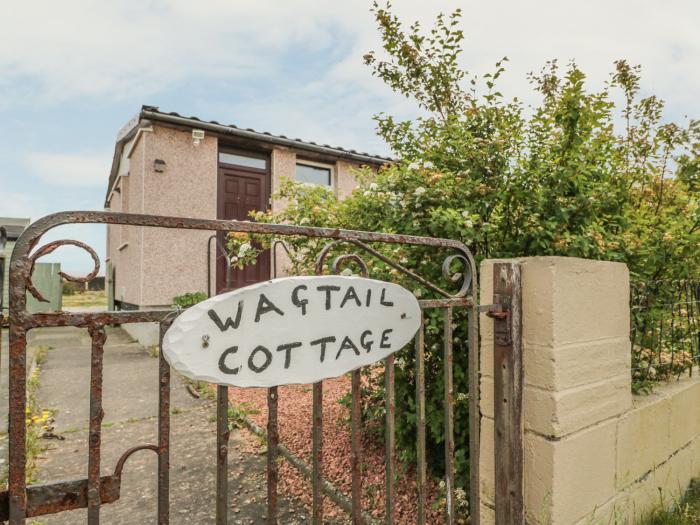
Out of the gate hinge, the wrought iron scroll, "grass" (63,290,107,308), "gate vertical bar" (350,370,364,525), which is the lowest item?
"grass" (63,290,107,308)

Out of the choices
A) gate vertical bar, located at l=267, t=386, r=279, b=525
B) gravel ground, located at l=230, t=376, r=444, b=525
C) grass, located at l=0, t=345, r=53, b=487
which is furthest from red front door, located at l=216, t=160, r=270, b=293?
gate vertical bar, located at l=267, t=386, r=279, b=525

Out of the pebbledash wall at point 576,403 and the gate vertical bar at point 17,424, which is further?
the pebbledash wall at point 576,403

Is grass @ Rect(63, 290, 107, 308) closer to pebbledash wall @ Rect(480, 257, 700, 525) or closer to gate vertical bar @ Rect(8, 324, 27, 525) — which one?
gate vertical bar @ Rect(8, 324, 27, 525)

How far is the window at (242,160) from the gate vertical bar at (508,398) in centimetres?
736

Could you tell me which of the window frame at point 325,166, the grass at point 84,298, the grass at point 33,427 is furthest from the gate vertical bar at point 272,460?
the grass at point 84,298

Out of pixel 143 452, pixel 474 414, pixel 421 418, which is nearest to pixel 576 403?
pixel 474 414

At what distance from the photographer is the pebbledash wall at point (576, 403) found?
1644 millimetres

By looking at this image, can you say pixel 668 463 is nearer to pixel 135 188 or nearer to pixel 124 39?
pixel 124 39

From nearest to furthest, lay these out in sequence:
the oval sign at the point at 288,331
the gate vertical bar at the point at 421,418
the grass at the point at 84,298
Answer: the oval sign at the point at 288,331, the gate vertical bar at the point at 421,418, the grass at the point at 84,298

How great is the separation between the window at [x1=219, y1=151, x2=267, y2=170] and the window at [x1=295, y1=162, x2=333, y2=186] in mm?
775

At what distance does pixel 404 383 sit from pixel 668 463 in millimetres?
1582

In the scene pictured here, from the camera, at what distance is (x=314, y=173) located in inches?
362

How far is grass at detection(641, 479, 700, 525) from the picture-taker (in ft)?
7.24

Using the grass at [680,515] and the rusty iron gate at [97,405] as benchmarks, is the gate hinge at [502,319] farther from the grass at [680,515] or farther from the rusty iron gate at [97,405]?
the grass at [680,515]
